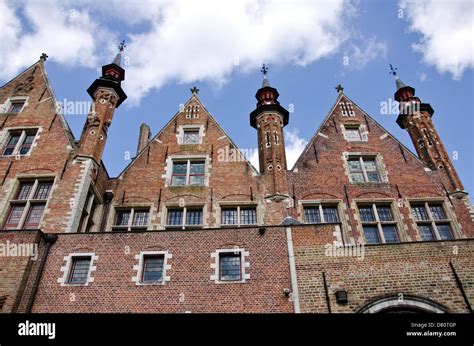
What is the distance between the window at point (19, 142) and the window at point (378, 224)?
12.8m

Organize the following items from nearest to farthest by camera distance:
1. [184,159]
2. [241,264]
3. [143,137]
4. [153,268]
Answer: [241,264] < [153,268] < [184,159] < [143,137]

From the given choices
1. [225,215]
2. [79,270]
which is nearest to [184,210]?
[225,215]

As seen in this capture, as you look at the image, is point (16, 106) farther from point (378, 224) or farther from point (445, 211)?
point (445, 211)

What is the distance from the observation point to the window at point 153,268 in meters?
11.1

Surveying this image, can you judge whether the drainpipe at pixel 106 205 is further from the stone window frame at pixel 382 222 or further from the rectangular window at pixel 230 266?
the stone window frame at pixel 382 222

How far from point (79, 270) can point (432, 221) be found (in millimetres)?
11913

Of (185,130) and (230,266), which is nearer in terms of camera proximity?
(230,266)

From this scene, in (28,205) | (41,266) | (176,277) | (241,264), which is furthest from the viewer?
(28,205)

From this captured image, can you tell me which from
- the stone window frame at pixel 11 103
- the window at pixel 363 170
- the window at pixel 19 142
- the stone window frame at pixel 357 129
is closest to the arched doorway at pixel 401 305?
Answer: the window at pixel 363 170

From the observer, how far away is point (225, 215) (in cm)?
1477
